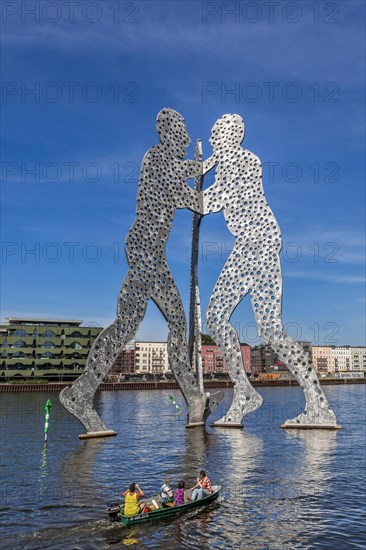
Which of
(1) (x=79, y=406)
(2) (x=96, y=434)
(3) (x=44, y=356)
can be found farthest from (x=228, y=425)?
(3) (x=44, y=356)

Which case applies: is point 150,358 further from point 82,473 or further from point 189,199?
point 82,473

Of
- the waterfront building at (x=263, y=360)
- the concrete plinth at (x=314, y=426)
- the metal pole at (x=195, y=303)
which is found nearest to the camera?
the concrete plinth at (x=314, y=426)

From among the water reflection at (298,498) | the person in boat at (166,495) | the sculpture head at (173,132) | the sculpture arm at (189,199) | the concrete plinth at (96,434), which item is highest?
the sculpture head at (173,132)

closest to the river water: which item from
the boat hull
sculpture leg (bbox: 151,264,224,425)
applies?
the boat hull

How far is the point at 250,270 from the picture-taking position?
90.9ft

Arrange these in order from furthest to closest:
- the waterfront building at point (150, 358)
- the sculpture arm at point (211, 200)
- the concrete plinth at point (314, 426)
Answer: the waterfront building at point (150, 358)
the sculpture arm at point (211, 200)
the concrete plinth at point (314, 426)

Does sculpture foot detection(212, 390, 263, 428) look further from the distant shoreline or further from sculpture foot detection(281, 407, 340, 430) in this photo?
the distant shoreline

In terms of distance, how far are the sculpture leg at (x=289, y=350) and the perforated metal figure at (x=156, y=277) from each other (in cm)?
379

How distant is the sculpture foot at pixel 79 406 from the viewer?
22672 mm

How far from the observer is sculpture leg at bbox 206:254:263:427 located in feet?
A: 88.9

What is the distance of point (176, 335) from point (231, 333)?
2.70m

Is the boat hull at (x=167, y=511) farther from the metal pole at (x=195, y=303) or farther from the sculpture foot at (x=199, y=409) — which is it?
the metal pole at (x=195, y=303)

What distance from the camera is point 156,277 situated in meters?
26.1

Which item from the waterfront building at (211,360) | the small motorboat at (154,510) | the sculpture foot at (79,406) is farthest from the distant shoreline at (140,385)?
the small motorboat at (154,510)
